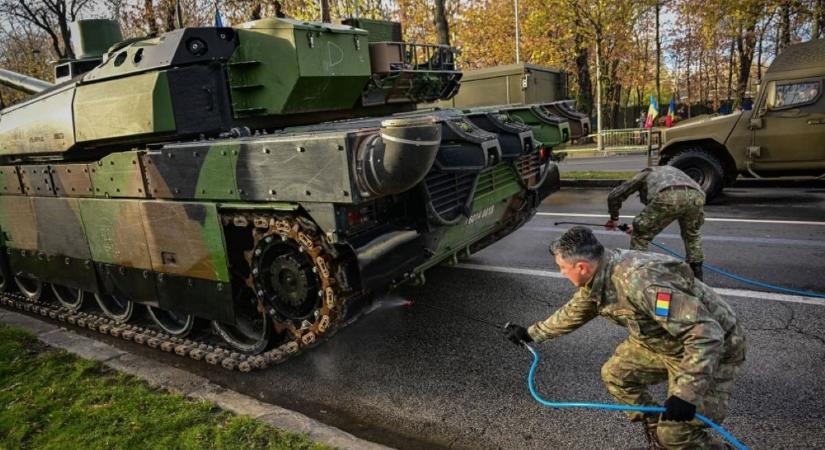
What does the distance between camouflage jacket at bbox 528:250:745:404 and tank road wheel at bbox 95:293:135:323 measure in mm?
Result: 4803

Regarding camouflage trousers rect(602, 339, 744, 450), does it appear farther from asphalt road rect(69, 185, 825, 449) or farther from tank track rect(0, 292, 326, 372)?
tank track rect(0, 292, 326, 372)

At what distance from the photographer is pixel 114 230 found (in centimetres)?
566

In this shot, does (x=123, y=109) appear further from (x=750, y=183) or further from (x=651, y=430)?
(x=750, y=183)

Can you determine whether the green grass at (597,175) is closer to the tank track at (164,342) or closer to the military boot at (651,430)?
the tank track at (164,342)

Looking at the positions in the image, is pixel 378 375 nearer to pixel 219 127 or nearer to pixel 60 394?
pixel 60 394

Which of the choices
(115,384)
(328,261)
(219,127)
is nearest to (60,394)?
(115,384)

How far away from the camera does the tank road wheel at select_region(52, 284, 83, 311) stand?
677cm

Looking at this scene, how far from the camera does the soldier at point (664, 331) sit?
2.71 meters

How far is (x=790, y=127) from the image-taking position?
9984mm

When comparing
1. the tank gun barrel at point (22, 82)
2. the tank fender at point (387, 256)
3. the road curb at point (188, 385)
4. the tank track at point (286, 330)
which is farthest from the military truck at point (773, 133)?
the tank gun barrel at point (22, 82)

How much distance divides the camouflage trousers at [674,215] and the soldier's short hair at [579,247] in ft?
10.2

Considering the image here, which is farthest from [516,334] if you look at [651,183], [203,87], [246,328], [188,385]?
[203,87]

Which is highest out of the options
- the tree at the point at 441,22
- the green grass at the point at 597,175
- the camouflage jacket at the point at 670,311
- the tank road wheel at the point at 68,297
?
the tree at the point at 441,22

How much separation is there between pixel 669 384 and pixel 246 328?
3537mm
